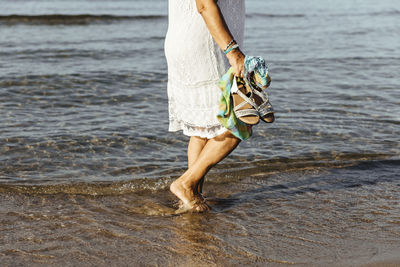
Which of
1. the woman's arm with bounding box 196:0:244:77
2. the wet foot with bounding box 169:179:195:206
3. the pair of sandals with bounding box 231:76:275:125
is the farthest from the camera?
the wet foot with bounding box 169:179:195:206

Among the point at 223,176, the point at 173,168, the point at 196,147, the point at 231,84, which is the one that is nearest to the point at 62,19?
the point at 173,168

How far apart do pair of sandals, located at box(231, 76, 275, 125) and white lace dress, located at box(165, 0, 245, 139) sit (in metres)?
0.18

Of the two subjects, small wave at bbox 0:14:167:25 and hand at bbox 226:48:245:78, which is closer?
hand at bbox 226:48:245:78

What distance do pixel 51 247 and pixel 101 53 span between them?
24.7 feet

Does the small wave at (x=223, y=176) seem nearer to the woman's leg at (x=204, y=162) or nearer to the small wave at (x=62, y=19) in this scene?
the woman's leg at (x=204, y=162)

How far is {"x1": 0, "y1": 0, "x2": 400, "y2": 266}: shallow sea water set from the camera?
3.31m

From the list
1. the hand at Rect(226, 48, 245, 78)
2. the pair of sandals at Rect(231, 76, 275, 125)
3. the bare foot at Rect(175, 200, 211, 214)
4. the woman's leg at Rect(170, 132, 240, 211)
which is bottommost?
the bare foot at Rect(175, 200, 211, 214)

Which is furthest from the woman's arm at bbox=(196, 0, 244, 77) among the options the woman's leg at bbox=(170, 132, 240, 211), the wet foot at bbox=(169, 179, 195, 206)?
the wet foot at bbox=(169, 179, 195, 206)

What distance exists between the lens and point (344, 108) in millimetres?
6785

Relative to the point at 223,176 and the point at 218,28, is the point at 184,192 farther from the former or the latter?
→ the point at 218,28

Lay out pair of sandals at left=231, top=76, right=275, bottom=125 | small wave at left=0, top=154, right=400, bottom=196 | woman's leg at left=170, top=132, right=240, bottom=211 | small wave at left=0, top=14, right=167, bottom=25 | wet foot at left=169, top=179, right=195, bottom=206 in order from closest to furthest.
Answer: pair of sandals at left=231, top=76, right=275, bottom=125 → woman's leg at left=170, top=132, right=240, bottom=211 → wet foot at left=169, top=179, right=195, bottom=206 → small wave at left=0, top=154, right=400, bottom=196 → small wave at left=0, top=14, right=167, bottom=25

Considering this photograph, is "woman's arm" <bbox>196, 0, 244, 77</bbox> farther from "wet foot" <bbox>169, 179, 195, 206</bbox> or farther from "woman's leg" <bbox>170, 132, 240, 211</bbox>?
"wet foot" <bbox>169, 179, 195, 206</bbox>

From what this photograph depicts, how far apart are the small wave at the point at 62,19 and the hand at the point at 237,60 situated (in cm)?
1342

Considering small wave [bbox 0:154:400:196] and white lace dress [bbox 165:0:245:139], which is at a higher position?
white lace dress [bbox 165:0:245:139]
